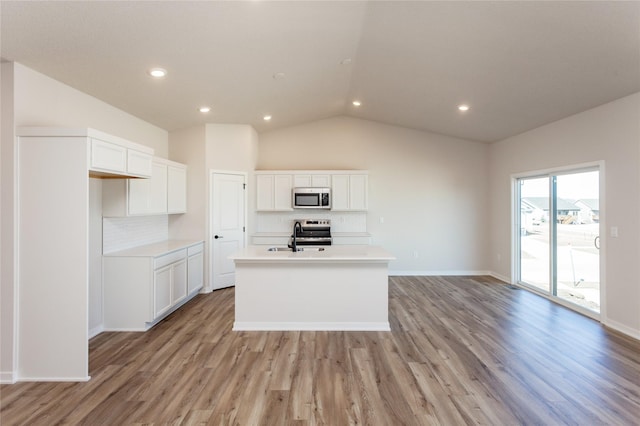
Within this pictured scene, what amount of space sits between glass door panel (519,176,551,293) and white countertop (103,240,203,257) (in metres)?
5.52

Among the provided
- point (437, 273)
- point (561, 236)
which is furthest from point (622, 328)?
point (437, 273)

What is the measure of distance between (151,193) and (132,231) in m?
0.56

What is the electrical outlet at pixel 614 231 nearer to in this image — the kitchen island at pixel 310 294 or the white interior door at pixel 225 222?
the kitchen island at pixel 310 294

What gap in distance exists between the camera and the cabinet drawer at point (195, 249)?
460 cm

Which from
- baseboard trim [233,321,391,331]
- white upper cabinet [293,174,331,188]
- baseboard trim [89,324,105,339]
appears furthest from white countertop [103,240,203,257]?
white upper cabinet [293,174,331,188]

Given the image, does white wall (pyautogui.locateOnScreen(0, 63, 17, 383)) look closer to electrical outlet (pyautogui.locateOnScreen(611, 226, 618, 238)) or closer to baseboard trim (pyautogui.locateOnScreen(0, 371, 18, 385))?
baseboard trim (pyautogui.locateOnScreen(0, 371, 18, 385))

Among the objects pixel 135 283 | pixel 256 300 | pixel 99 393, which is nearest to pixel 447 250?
pixel 256 300

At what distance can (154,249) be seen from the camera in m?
4.02

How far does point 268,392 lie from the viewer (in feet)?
7.86

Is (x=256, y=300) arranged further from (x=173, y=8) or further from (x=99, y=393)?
(x=173, y=8)

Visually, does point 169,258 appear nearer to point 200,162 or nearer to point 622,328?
point 200,162

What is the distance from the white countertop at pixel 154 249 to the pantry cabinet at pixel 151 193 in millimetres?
455

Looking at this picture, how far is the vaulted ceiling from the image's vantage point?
238cm

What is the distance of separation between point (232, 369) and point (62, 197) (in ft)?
6.65
